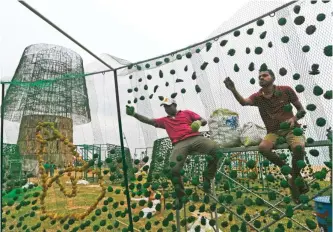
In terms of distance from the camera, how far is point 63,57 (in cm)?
1647

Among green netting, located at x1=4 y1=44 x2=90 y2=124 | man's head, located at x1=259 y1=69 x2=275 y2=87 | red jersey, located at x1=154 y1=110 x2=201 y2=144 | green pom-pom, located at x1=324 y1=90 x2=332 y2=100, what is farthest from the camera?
green netting, located at x1=4 y1=44 x2=90 y2=124

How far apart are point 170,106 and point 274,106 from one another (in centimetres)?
105

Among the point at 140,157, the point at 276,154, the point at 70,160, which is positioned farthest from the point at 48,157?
the point at 276,154

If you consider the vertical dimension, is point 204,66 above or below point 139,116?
above

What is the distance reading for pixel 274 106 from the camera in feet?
9.41

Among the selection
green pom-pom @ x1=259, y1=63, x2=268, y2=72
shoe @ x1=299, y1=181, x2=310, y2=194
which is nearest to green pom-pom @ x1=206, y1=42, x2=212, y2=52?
green pom-pom @ x1=259, y1=63, x2=268, y2=72

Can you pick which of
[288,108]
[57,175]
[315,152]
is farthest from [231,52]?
[57,175]

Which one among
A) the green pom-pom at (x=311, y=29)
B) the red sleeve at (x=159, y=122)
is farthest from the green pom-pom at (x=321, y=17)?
the red sleeve at (x=159, y=122)

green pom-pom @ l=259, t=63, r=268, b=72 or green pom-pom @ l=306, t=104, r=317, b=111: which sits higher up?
green pom-pom @ l=259, t=63, r=268, b=72

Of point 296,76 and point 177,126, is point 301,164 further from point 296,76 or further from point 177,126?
point 177,126

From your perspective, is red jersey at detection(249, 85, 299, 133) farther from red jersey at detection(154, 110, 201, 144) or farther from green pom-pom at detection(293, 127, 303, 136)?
red jersey at detection(154, 110, 201, 144)

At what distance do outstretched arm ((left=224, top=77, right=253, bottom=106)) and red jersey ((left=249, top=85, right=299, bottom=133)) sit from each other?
2.0 inches

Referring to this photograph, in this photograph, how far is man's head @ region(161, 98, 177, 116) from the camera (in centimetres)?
334

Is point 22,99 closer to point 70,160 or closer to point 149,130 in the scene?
point 70,160
